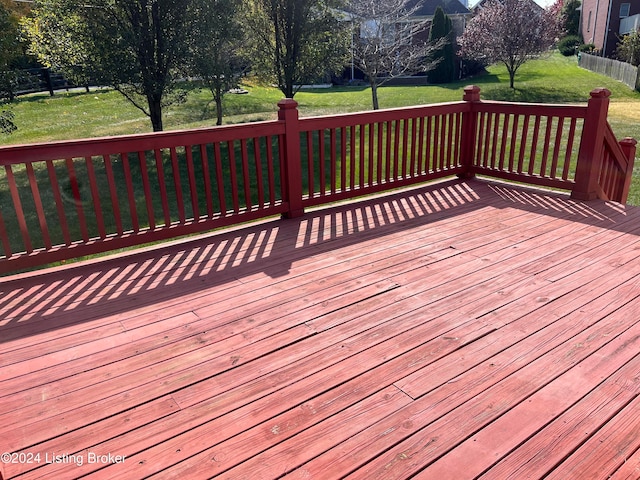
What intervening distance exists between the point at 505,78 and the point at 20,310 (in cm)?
2104

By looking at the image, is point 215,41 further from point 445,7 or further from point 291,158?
point 445,7

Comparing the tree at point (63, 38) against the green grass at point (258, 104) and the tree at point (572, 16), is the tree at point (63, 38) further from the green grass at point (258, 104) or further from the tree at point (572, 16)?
the tree at point (572, 16)

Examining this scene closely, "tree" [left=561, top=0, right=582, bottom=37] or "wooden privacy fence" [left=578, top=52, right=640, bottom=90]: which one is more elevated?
"tree" [left=561, top=0, right=582, bottom=37]

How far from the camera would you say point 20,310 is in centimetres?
275

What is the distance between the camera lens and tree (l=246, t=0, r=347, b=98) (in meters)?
9.96

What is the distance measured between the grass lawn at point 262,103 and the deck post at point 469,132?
616 cm

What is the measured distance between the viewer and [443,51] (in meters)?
19.3

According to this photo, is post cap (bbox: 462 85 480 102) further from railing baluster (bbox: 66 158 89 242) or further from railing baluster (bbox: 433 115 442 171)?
railing baluster (bbox: 66 158 89 242)

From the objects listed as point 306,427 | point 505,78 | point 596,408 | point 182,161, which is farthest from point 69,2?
point 505,78

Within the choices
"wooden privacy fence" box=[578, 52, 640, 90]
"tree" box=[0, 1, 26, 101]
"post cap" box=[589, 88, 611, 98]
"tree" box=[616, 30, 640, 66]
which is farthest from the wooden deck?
"tree" box=[616, 30, 640, 66]

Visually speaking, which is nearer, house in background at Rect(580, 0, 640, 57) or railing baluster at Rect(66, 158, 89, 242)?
railing baluster at Rect(66, 158, 89, 242)

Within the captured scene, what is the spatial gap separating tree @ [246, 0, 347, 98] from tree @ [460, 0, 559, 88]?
27.6 ft

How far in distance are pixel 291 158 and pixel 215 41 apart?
5505 mm

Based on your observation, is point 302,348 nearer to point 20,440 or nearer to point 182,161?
point 20,440
